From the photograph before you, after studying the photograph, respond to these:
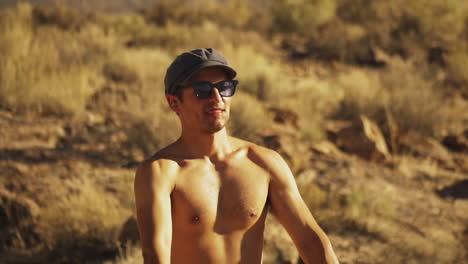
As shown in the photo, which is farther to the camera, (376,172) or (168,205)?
(376,172)

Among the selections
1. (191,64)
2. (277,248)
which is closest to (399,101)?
(277,248)

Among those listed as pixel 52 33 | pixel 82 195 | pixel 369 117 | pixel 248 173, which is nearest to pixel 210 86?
pixel 248 173

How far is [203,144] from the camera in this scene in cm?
300

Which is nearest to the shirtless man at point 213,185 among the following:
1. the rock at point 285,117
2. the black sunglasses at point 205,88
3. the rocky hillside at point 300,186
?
the black sunglasses at point 205,88

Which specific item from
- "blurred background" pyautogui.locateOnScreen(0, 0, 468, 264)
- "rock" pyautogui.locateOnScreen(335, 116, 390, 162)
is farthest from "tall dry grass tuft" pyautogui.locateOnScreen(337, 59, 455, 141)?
"rock" pyautogui.locateOnScreen(335, 116, 390, 162)

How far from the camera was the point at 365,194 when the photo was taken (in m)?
7.29

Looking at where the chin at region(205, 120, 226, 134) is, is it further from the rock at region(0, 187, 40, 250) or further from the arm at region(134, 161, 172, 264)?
the rock at region(0, 187, 40, 250)

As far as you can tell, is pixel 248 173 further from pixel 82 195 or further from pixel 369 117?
pixel 369 117

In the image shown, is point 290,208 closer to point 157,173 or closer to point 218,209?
point 218,209

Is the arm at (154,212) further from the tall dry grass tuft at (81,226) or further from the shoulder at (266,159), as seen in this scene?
the tall dry grass tuft at (81,226)

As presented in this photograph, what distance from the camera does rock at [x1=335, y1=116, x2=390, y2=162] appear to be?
8.82m

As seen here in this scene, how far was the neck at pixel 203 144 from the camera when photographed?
9.82 ft

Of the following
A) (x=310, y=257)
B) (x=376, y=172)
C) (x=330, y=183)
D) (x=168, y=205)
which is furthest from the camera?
(x=376, y=172)

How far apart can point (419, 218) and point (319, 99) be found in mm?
4507
